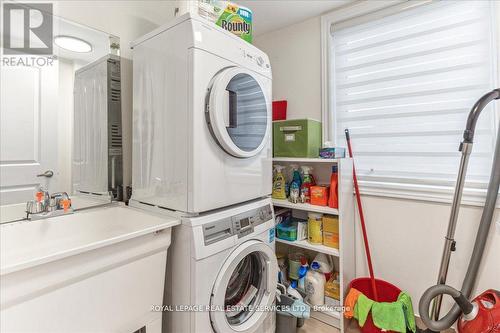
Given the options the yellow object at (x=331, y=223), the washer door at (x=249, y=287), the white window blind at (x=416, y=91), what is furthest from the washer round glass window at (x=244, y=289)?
the white window blind at (x=416, y=91)

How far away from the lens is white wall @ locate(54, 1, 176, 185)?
53.6 inches

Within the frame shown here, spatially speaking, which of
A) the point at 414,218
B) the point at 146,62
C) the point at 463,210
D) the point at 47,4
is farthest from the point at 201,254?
the point at 463,210

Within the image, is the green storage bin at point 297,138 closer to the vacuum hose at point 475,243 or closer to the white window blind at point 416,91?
the white window blind at point 416,91

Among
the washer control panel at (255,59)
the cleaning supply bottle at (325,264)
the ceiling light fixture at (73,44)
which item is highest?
the ceiling light fixture at (73,44)

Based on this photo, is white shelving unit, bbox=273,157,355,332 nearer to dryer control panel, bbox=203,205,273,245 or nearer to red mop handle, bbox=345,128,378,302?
red mop handle, bbox=345,128,378,302

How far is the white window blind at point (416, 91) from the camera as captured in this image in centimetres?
158

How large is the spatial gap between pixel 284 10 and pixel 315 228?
185cm

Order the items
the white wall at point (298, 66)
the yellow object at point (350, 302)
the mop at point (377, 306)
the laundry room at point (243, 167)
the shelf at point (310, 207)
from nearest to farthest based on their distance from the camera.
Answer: the laundry room at point (243, 167) → the mop at point (377, 306) → the yellow object at point (350, 302) → the shelf at point (310, 207) → the white wall at point (298, 66)

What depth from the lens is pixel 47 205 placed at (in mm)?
1196

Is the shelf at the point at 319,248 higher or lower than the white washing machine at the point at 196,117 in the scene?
lower

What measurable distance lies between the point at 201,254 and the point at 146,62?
3.44 feet

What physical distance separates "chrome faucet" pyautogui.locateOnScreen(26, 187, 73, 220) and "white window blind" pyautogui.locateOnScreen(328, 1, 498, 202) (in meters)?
1.97

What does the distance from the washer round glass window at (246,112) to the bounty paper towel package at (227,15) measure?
359mm

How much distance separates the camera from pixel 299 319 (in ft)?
5.48
